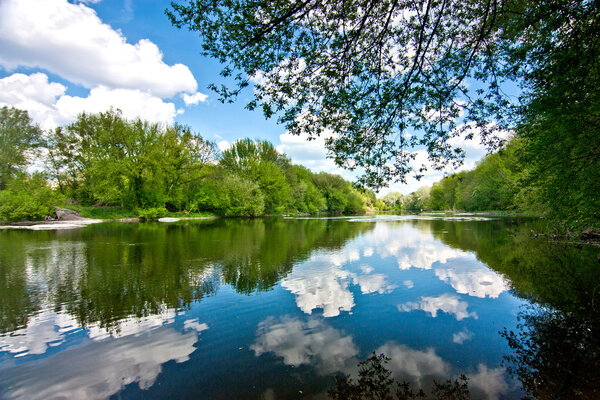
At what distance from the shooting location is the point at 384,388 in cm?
385

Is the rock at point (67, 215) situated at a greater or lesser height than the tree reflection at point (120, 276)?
greater

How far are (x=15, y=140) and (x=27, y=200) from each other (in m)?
18.1

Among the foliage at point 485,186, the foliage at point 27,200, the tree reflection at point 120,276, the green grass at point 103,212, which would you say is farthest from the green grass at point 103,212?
the foliage at point 485,186

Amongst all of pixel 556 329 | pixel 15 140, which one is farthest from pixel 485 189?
pixel 15 140

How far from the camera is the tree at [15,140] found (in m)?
41.0

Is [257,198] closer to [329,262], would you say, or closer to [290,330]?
[329,262]

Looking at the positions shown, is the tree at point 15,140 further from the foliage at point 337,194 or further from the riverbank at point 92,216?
the foliage at point 337,194

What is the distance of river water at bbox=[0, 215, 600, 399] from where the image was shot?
404cm

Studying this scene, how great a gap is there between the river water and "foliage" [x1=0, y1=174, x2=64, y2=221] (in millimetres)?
29908

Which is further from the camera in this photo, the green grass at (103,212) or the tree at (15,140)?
the tree at (15,140)

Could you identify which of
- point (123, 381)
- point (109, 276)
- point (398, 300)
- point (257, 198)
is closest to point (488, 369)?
point (398, 300)

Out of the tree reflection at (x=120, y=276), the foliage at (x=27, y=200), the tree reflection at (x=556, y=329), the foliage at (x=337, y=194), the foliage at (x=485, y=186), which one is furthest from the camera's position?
the foliage at (x=337, y=194)

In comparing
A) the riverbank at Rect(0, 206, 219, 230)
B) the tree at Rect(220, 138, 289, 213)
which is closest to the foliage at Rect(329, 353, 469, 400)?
the riverbank at Rect(0, 206, 219, 230)

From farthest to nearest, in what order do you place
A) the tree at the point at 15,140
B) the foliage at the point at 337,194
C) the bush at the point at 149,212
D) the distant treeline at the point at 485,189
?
the foliage at the point at 337,194
the bush at the point at 149,212
the tree at the point at 15,140
the distant treeline at the point at 485,189
